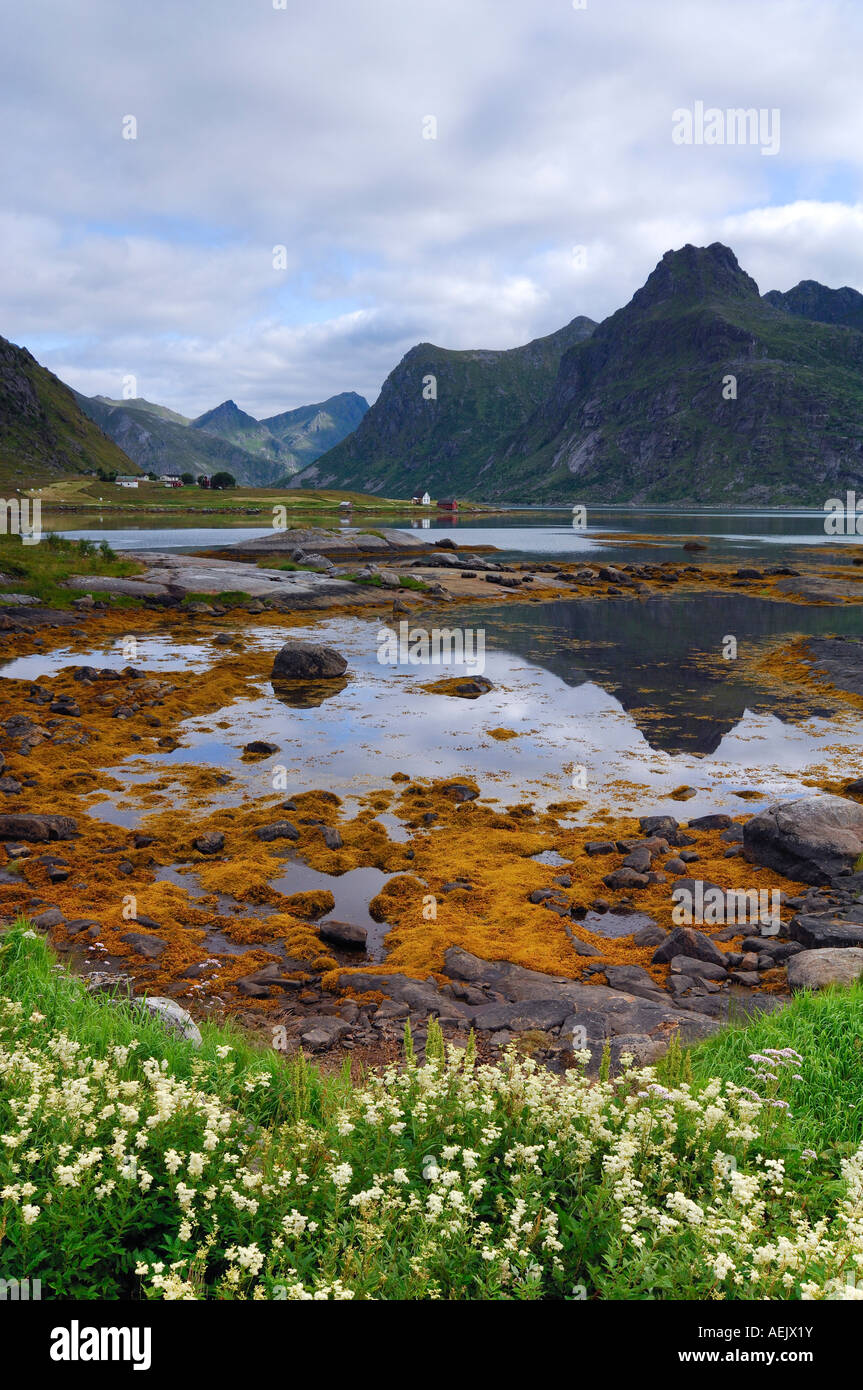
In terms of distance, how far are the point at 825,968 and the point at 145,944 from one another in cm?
990

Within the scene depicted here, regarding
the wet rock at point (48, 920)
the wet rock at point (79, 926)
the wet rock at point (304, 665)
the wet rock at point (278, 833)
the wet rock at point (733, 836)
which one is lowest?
the wet rock at point (79, 926)

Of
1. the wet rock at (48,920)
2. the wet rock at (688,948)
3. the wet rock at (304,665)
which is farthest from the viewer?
the wet rock at (304,665)

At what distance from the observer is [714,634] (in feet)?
147

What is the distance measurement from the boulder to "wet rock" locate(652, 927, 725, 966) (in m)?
3.79

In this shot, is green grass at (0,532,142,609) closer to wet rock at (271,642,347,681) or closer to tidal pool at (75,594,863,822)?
tidal pool at (75,594,863,822)

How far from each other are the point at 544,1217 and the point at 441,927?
822 cm

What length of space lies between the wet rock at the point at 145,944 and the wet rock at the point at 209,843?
3660 millimetres

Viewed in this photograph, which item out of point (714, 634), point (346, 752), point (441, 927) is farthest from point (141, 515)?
point (441, 927)

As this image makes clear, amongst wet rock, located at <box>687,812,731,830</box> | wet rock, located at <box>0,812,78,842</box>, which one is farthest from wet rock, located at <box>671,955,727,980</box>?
wet rock, located at <box>0,812,78,842</box>

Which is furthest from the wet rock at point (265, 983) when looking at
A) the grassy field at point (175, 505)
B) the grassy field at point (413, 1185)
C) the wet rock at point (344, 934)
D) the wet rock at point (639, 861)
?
the grassy field at point (175, 505)

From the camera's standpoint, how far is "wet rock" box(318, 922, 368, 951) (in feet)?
42.2

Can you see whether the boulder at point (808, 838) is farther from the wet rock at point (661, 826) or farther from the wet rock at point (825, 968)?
the wet rock at point (825, 968)

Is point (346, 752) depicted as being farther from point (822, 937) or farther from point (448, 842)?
point (822, 937)

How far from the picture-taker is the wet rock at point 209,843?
53.4 ft
